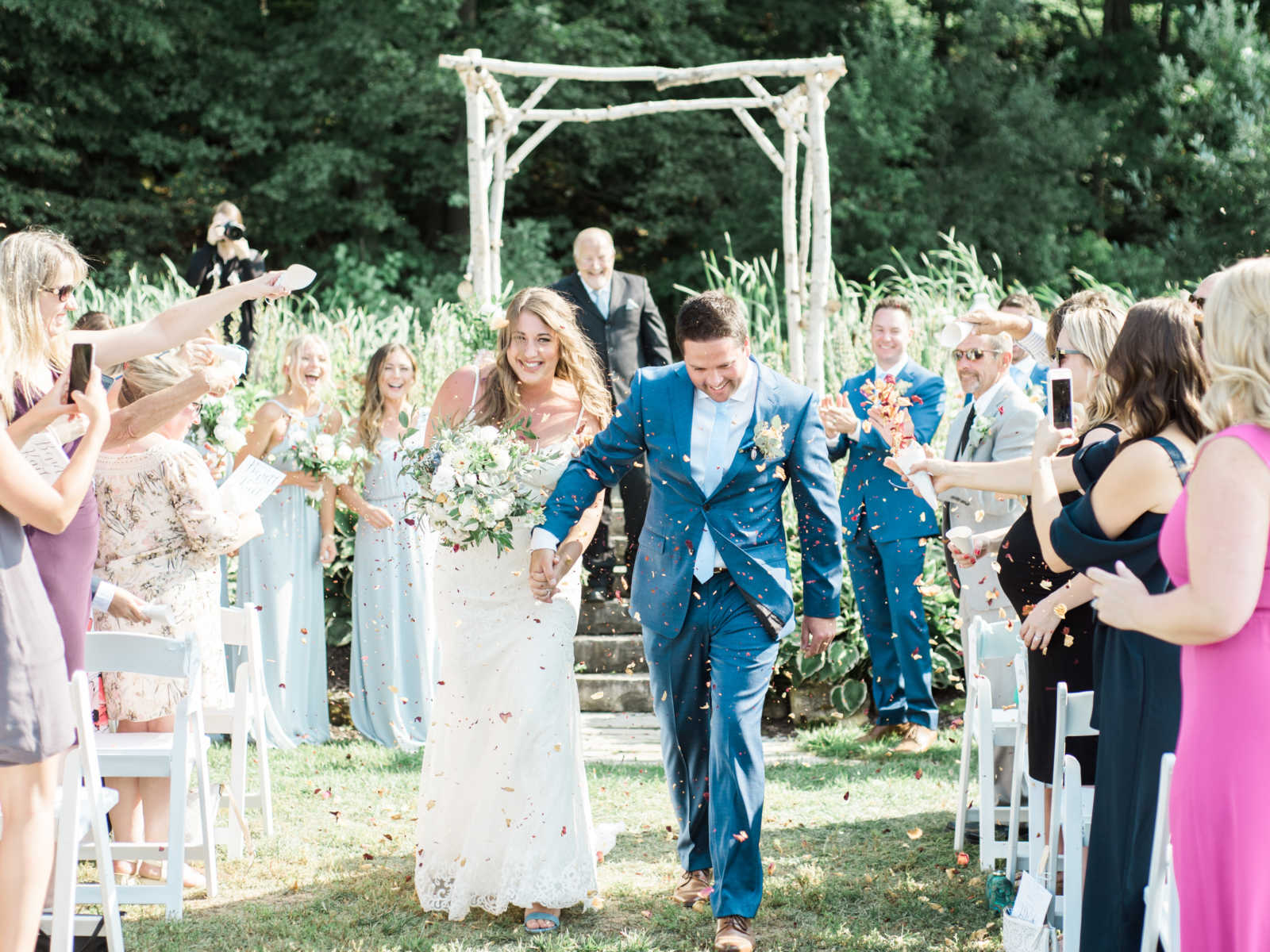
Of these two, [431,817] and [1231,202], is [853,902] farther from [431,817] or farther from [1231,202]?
[1231,202]

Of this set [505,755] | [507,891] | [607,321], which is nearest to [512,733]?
[505,755]

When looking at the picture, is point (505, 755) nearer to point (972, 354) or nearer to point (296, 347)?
point (972, 354)

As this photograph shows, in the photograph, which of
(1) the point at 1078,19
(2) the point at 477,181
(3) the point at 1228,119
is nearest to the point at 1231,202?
(3) the point at 1228,119

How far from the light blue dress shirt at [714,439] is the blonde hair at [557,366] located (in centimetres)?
58

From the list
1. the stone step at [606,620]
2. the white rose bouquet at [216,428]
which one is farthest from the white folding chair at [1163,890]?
the stone step at [606,620]

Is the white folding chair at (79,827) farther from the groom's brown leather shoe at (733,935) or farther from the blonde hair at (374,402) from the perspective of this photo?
the blonde hair at (374,402)

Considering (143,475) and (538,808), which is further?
(143,475)

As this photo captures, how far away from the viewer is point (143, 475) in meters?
4.66

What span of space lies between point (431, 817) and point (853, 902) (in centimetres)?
148

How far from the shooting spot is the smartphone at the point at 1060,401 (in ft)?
11.3

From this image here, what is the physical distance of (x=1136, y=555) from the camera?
3.24 m

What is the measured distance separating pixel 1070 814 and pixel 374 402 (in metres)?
4.77

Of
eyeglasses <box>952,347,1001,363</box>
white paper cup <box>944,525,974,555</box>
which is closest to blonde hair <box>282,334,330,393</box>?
eyeglasses <box>952,347,1001,363</box>

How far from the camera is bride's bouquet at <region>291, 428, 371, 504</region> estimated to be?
6.68 metres
